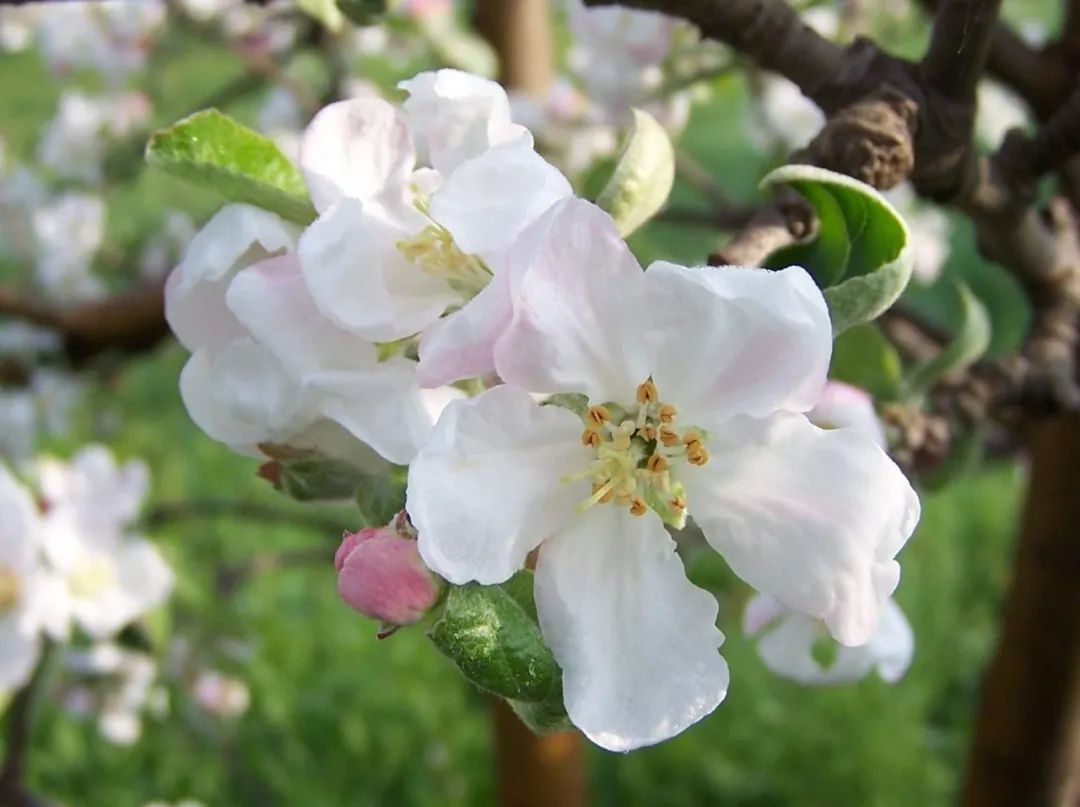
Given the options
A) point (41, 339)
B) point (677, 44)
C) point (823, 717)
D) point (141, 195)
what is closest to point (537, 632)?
point (677, 44)

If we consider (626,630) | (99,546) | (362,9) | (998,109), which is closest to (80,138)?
(99,546)

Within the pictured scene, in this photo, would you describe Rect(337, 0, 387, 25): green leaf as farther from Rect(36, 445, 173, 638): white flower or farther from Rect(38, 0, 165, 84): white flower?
Rect(38, 0, 165, 84): white flower

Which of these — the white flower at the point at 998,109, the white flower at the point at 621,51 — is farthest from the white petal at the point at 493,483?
the white flower at the point at 998,109

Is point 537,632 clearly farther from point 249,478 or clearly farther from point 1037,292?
point 249,478

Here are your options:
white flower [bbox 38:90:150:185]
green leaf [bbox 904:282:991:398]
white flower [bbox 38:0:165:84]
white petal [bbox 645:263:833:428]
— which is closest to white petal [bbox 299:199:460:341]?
white petal [bbox 645:263:833:428]

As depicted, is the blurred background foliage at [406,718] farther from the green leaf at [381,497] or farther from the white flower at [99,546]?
the green leaf at [381,497]

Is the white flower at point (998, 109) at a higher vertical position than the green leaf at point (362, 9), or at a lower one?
lower

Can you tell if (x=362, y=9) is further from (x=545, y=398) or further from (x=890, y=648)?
(x=890, y=648)
